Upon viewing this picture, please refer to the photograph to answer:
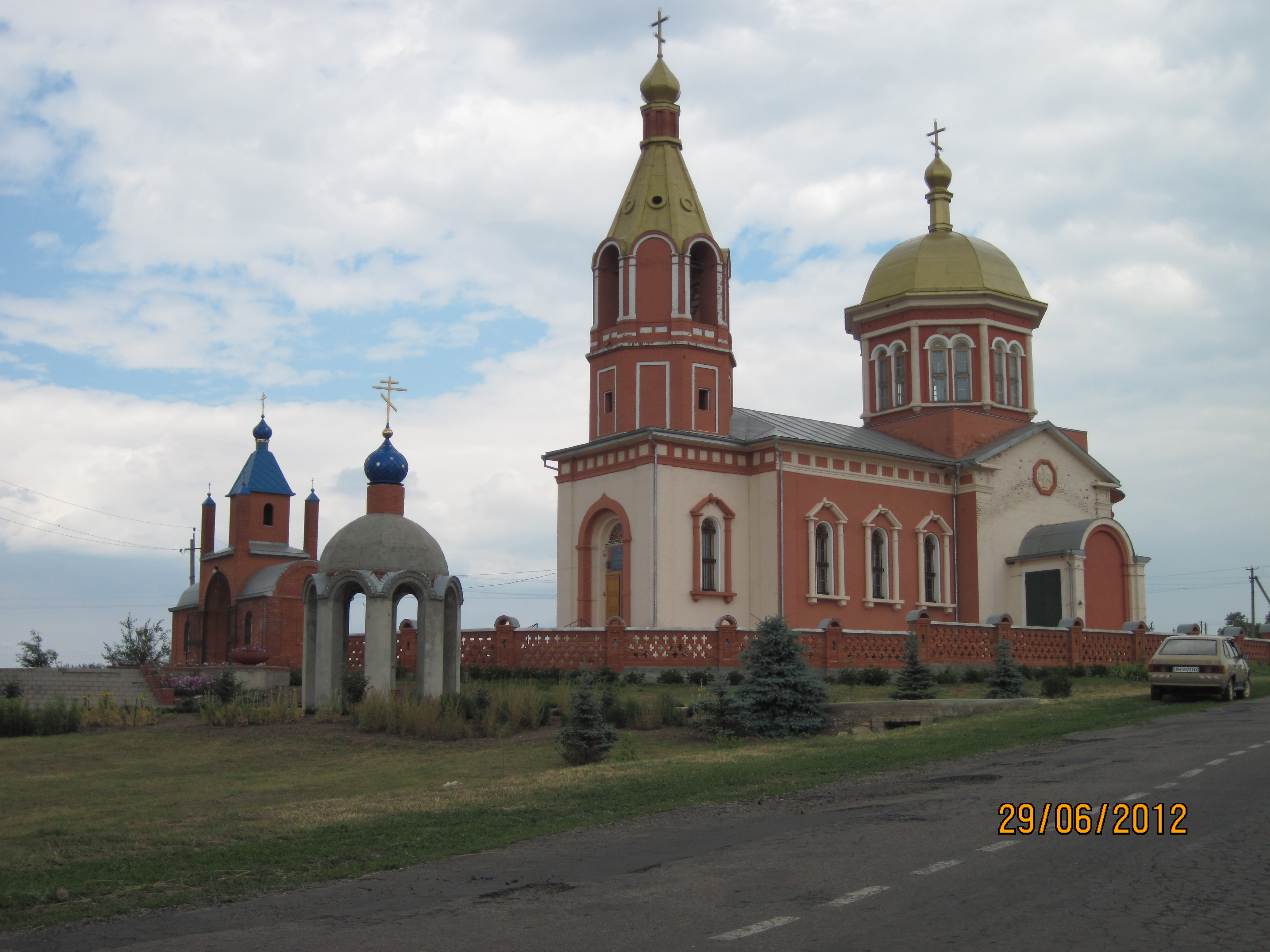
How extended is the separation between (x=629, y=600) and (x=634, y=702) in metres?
9.44

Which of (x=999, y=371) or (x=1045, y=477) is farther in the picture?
(x=999, y=371)

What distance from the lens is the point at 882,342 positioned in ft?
120

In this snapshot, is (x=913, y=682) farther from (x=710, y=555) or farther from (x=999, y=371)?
(x=999, y=371)

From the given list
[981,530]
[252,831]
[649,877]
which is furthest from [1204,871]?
[981,530]

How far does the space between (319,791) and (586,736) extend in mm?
3305

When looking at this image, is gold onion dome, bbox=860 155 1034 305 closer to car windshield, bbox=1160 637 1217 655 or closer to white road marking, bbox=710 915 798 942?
car windshield, bbox=1160 637 1217 655

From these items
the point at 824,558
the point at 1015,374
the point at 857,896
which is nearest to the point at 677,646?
the point at 824,558

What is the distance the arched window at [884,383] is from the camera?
3644 cm

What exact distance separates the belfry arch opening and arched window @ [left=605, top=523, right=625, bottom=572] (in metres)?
4.85

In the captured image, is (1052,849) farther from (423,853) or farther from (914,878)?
(423,853)

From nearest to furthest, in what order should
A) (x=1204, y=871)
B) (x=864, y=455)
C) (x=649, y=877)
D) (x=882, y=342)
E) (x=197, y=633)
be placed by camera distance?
(x=1204, y=871) → (x=649, y=877) → (x=864, y=455) → (x=882, y=342) → (x=197, y=633)

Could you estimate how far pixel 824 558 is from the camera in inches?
1164

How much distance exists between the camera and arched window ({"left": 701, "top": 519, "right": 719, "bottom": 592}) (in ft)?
92.7
